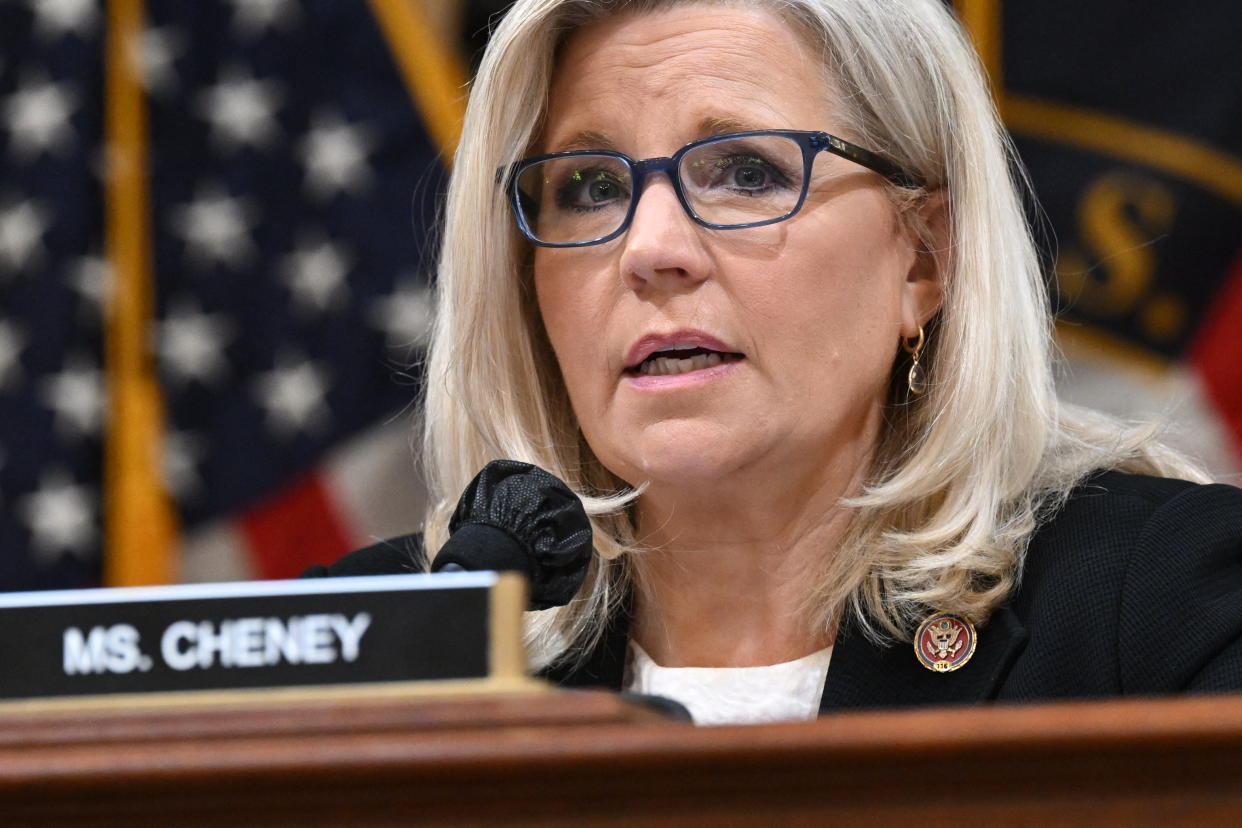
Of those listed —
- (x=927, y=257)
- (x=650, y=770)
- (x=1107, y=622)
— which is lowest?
(x=1107, y=622)

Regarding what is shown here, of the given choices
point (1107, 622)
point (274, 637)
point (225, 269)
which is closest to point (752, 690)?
point (1107, 622)

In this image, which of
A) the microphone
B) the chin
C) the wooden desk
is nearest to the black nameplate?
the wooden desk

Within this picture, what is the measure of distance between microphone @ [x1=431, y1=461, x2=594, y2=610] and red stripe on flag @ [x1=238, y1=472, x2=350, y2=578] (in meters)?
1.80

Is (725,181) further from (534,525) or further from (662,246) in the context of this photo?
(534,525)

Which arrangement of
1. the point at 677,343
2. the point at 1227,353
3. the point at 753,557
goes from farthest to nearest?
the point at 1227,353, the point at 753,557, the point at 677,343

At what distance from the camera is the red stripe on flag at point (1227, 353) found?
2754mm

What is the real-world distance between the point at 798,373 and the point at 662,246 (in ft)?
0.70

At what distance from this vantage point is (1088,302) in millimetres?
2842

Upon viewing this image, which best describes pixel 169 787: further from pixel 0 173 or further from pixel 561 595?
A: pixel 0 173

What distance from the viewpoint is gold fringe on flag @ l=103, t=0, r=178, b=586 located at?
2971mm

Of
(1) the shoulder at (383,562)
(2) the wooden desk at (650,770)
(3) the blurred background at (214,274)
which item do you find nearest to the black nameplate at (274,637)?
(2) the wooden desk at (650,770)

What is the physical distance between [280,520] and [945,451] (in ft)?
5.55

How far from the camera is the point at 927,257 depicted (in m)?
1.87

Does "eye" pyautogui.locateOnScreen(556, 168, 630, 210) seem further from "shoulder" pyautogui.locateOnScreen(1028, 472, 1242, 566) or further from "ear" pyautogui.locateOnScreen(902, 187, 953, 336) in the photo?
"shoulder" pyautogui.locateOnScreen(1028, 472, 1242, 566)
